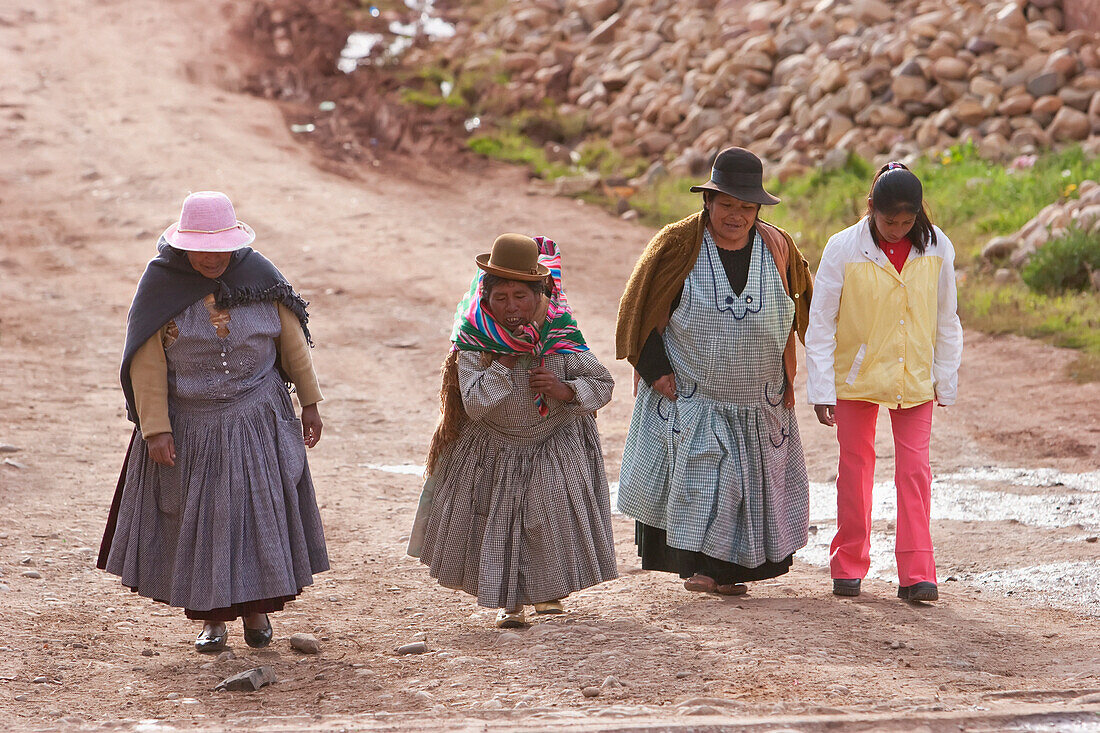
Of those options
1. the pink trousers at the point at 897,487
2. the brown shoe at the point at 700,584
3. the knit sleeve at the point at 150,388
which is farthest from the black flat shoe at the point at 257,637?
the pink trousers at the point at 897,487

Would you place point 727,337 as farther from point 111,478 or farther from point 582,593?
point 111,478

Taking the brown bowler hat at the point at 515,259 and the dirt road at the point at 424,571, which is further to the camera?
the brown bowler hat at the point at 515,259

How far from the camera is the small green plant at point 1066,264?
9898 mm

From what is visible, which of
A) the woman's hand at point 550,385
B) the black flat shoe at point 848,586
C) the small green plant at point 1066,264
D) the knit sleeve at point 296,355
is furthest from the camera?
the small green plant at point 1066,264

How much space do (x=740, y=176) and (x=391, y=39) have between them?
1647cm

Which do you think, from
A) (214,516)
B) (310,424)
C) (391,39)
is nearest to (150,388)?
(214,516)

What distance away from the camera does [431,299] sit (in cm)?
1101

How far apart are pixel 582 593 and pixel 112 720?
7.03 ft

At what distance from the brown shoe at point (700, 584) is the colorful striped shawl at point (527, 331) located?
0.96 metres

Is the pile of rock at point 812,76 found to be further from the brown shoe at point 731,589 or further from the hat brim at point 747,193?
the brown shoe at point 731,589

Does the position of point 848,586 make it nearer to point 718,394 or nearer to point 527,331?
point 718,394

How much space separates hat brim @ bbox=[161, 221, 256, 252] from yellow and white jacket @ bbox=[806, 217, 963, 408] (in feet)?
7.06

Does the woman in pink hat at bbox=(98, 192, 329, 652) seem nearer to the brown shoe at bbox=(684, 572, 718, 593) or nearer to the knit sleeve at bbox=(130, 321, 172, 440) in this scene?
the knit sleeve at bbox=(130, 321, 172, 440)

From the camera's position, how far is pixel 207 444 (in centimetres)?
451
